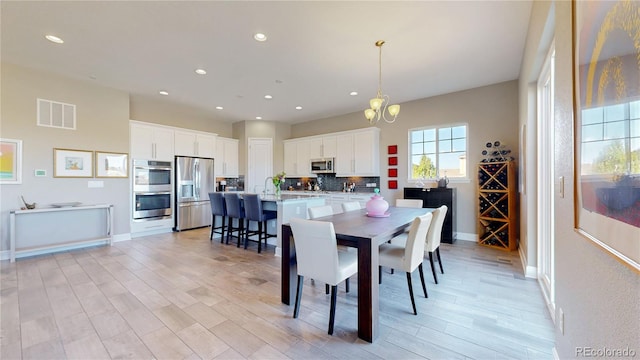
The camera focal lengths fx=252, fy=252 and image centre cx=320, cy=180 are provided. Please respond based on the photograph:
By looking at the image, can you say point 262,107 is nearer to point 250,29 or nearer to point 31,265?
point 250,29

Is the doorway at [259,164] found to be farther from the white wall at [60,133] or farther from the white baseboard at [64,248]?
the white baseboard at [64,248]

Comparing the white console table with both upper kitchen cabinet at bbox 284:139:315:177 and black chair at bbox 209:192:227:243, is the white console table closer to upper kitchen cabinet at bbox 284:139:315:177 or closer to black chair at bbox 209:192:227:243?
black chair at bbox 209:192:227:243

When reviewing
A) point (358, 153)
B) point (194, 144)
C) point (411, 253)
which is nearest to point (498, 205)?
point (358, 153)

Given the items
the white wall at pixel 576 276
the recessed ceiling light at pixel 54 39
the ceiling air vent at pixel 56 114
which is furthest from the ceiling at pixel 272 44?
the white wall at pixel 576 276

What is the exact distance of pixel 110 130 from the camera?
189 inches

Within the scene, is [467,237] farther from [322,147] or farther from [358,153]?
[322,147]

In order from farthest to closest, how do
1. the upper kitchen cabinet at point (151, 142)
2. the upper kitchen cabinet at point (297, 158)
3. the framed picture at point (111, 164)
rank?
the upper kitchen cabinet at point (297, 158) < the upper kitchen cabinet at point (151, 142) < the framed picture at point (111, 164)

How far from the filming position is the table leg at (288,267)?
2348 millimetres

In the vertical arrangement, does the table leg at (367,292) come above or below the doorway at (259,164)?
below

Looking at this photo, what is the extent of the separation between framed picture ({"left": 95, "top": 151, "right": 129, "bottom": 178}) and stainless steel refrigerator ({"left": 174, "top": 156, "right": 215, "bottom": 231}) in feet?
3.35

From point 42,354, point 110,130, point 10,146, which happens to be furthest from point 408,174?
point 10,146

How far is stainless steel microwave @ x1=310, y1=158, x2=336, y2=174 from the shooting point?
660 cm

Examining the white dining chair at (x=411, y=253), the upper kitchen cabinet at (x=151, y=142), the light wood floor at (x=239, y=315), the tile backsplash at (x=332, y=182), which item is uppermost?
the upper kitchen cabinet at (x=151, y=142)

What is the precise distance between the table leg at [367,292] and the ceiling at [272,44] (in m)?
2.36
